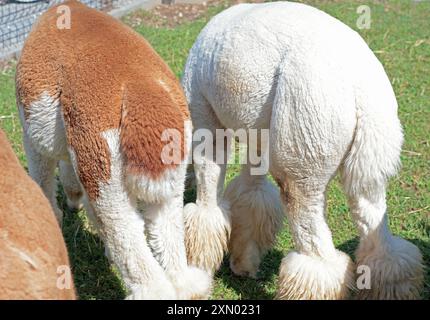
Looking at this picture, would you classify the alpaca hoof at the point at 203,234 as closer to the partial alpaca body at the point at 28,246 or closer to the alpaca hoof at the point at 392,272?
the alpaca hoof at the point at 392,272

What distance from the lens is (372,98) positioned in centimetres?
350

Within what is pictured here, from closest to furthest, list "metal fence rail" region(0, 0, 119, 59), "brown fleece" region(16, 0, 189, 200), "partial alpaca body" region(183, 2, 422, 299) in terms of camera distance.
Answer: "brown fleece" region(16, 0, 189, 200), "partial alpaca body" region(183, 2, 422, 299), "metal fence rail" region(0, 0, 119, 59)

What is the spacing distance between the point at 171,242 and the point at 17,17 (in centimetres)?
633

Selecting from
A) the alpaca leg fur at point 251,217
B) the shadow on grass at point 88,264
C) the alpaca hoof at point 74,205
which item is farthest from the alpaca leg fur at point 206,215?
the alpaca hoof at point 74,205

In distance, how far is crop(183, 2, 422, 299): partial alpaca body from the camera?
11.5 feet

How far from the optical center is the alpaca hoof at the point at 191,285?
360cm

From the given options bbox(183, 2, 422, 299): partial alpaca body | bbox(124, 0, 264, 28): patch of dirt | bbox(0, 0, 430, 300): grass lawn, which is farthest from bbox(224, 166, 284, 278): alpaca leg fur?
bbox(124, 0, 264, 28): patch of dirt

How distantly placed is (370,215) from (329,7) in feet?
22.3

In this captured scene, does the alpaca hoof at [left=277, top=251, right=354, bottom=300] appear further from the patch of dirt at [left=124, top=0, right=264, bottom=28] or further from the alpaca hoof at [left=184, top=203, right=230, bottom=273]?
the patch of dirt at [left=124, top=0, right=264, bottom=28]

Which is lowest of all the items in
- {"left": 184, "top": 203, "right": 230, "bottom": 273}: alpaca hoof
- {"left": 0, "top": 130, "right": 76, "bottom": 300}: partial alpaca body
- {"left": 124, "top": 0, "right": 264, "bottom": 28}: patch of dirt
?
{"left": 184, "top": 203, "right": 230, "bottom": 273}: alpaca hoof

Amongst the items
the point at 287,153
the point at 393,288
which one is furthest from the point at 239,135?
the point at 393,288

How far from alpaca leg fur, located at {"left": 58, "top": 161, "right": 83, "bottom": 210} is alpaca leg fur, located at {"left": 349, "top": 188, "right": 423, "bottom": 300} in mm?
2193

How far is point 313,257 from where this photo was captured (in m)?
3.74

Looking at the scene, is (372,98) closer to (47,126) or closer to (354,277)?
(354,277)
